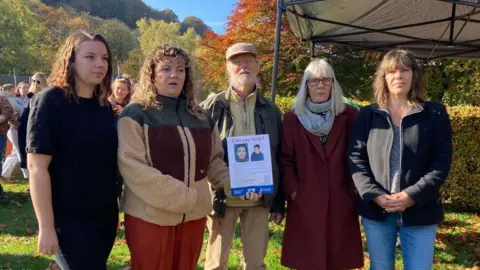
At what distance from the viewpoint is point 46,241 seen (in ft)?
7.21

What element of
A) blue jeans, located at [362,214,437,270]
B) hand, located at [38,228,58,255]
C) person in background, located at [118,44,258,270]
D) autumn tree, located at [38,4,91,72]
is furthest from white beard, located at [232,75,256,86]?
autumn tree, located at [38,4,91,72]

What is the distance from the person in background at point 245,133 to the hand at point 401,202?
898mm

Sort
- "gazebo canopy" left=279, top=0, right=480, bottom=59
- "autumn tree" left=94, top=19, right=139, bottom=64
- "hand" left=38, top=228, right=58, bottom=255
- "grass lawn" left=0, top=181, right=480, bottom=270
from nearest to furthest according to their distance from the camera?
1. "hand" left=38, top=228, right=58, bottom=255
2. "grass lawn" left=0, top=181, right=480, bottom=270
3. "gazebo canopy" left=279, top=0, right=480, bottom=59
4. "autumn tree" left=94, top=19, right=139, bottom=64

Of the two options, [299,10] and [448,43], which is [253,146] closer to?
[299,10]

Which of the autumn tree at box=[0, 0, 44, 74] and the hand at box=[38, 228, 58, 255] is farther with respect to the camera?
the autumn tree at box=[0, 0, 44, 74]

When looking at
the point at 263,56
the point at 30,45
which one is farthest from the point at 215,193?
the point at 30,45

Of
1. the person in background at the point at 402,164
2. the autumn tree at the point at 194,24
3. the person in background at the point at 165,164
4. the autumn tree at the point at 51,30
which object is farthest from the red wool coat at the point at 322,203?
the autumn tree at the point at 194,24

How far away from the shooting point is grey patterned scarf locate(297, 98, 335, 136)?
308 centimetres

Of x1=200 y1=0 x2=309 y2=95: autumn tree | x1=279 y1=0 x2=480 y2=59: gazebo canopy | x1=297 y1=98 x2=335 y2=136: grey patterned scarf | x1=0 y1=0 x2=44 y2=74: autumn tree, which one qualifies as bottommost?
x1=297 y1=98 x2=335 y2=136: grey patterned scarf

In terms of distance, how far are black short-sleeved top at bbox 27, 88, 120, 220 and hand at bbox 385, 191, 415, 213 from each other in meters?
1.90

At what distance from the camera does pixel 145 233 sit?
2521 mm

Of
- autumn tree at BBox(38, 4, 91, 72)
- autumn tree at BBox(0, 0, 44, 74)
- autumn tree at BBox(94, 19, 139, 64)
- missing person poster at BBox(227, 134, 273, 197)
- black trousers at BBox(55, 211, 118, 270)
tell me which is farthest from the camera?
autumn tree at BBox(94, 19, 139, 64)

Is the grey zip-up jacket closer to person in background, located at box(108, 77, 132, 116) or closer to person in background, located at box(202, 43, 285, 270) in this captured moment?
person in background, located at box(202, 43, 285, 270)

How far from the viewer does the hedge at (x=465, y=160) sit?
726 cm
